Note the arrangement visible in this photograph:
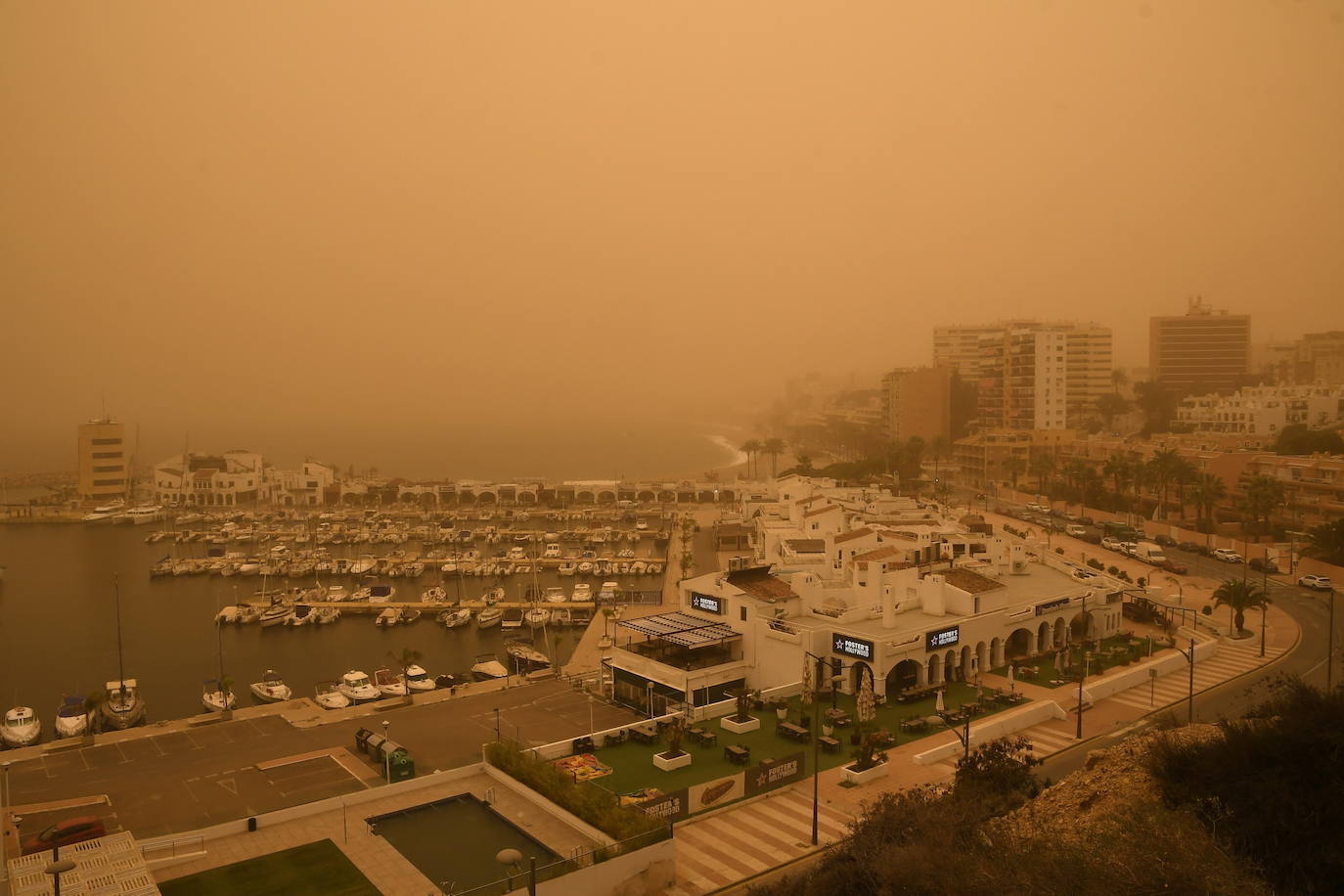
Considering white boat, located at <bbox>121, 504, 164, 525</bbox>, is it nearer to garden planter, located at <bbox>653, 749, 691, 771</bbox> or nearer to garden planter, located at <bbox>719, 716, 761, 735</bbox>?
garden planter, located at <bbox>719, 716, 761, 735</bbox>

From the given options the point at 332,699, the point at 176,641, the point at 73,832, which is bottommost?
the point at 176,641

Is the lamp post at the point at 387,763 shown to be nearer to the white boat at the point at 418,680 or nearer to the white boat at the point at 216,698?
the white boat at the point at 418,680

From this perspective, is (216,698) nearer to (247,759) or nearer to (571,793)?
(247,759)

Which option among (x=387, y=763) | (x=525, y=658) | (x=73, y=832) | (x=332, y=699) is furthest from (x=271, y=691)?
(x=73, y=832)

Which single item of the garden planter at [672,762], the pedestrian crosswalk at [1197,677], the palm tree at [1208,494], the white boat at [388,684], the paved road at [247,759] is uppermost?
the palm tree at [1208,494]

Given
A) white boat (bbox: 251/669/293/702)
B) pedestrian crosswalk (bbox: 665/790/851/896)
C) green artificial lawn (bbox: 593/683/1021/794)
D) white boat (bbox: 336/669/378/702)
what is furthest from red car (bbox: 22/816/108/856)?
white boat (bbox: 251/669/293/702)

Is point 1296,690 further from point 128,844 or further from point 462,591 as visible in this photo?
point 462,591

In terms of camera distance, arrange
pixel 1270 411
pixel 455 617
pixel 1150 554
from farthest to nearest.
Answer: pixel 1270 411 → pixel 1150 554 → pixel 455 617

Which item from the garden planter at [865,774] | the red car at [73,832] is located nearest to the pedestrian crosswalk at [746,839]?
the garden planter at [865,774]
